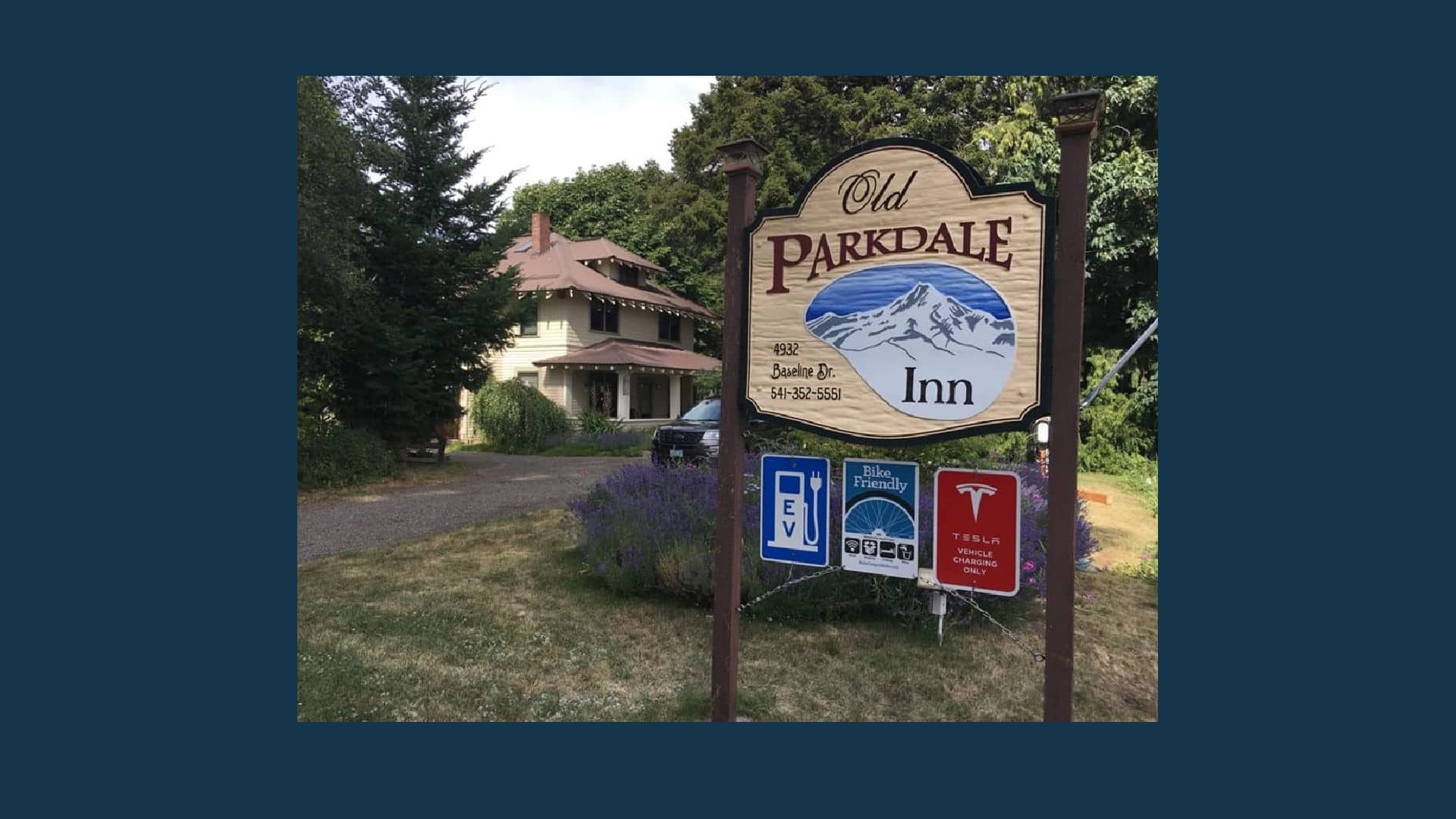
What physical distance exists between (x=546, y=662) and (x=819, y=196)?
3176mm

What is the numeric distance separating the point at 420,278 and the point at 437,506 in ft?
18.3

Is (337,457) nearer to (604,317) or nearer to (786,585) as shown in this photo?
(786,585)

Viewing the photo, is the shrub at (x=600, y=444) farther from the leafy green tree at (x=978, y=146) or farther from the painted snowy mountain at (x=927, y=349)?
the painted snowy mountain at (x=927, y=349)

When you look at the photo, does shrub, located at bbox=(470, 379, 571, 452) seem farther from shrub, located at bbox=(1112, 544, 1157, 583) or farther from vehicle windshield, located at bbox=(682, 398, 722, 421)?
shrub, located at bbox=(1112, 544, 1157, 583)

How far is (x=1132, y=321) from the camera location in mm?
15742

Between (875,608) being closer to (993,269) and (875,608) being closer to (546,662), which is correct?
(546,662)

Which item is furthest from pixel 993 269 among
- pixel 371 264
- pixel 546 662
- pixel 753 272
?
pixel 371 264

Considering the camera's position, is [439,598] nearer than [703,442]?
Yes

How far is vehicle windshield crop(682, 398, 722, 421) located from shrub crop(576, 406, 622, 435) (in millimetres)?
8410

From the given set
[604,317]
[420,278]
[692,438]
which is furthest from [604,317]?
[692,438]

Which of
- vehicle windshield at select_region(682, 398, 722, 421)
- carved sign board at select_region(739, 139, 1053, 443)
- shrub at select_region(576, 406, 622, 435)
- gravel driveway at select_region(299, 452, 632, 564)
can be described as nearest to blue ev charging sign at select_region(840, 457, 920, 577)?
carved sign board at select_region(739, 139, 1053, 443)

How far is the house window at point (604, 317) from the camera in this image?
83.9 ft

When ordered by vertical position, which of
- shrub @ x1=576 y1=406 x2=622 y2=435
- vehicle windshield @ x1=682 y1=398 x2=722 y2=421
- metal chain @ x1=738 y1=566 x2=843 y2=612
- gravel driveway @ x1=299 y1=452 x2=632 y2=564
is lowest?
gravel driveway @ x1=299 y1=452 x2=632 y2=564

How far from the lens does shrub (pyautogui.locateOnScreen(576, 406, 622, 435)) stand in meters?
22.3
